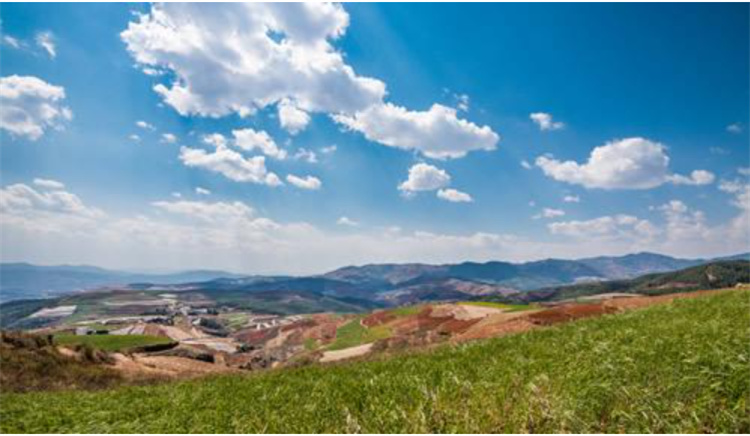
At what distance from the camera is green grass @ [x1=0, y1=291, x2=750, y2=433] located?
247 inches

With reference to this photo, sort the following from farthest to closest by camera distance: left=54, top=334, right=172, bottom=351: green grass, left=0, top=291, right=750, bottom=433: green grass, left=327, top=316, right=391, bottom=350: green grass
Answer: left=327, top=316, right=391, bottom=350: green grass, left=54, top=334, right=172, bottom=351: green grass, left=0, top=291, right=750, bottom=433: green grass

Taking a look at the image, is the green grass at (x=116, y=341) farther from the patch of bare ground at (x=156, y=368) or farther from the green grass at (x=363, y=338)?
the green grass at (x=363, y=338)

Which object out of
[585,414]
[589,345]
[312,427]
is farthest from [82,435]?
[589,345]

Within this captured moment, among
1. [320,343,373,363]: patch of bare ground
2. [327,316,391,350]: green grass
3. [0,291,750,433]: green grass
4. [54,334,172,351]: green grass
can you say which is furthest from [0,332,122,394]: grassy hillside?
[327,316,391,350]: green grass

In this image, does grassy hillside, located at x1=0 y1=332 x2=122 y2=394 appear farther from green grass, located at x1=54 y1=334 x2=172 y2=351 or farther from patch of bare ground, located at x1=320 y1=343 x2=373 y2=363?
green grass, located at x1=54 y1=334 x2=172 y2=351

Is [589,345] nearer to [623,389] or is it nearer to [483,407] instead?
[623,389]

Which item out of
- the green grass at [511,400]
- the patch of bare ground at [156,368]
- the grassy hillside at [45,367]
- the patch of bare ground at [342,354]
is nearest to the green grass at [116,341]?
the patch of bare ground at [156,368]

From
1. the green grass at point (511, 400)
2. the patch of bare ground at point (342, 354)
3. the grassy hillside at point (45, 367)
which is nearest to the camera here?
the green grass at point (511, 400)

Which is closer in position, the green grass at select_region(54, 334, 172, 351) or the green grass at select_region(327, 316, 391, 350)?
the green grass at select_region(54, 334, 172, 351)

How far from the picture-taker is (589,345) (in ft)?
42.0

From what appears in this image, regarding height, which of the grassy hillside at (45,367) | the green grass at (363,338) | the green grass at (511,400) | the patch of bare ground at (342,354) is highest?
the green grass at (511,400)

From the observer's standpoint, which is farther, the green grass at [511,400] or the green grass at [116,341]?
the green grass at [116,341]

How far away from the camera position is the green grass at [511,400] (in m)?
6.28

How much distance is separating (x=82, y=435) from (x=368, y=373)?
A: 7487mm
